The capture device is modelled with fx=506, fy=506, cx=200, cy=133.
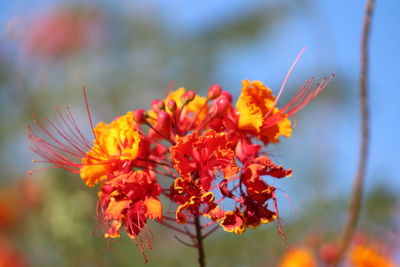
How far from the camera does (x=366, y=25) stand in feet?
6.20

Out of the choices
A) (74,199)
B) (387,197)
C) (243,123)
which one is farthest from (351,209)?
(74,199)

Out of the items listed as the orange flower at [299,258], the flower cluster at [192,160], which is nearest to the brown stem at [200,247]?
the flower cluster at [192,160]

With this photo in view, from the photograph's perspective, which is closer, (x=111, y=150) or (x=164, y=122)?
(x=164, y=122)

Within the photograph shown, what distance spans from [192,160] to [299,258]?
1.51 meters

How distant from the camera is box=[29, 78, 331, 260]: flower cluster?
5.42 feet

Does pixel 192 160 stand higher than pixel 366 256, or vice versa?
pixel 192 160

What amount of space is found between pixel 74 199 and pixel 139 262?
658 mm

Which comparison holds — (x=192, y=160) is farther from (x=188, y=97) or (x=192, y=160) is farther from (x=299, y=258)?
(x=299, y=258)

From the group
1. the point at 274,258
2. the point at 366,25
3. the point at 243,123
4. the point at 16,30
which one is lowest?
the point at 274,258

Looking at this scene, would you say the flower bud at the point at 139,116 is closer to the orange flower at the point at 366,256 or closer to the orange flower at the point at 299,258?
the orange flower at the point at 299,258

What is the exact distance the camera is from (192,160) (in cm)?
170

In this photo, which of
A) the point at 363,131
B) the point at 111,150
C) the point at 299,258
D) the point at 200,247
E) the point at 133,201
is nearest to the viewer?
the point at 200,247

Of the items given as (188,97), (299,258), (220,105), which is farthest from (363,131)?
(299,258)

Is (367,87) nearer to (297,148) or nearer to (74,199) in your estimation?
(74,199)
